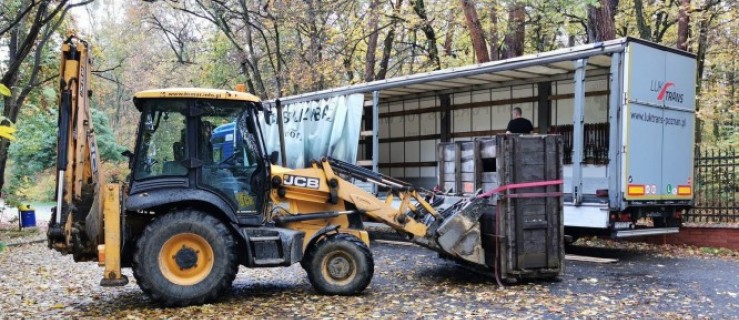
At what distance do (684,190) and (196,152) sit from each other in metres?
7.66

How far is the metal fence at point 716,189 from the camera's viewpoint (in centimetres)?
1183

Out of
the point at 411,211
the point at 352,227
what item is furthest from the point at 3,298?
the point at 411,211

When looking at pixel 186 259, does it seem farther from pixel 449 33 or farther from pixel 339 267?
pixel 449 33

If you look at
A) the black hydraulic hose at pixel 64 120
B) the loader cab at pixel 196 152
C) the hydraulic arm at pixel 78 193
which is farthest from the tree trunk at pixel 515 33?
the black hydraulic hose at pixel 64 120

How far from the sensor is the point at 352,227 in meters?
8.50

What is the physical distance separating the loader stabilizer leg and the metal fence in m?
9.35

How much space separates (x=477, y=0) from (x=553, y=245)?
9.49m

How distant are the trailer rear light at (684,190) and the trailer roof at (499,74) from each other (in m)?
2.11

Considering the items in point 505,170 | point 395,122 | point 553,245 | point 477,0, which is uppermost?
point 477,0

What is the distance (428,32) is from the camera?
795 inches

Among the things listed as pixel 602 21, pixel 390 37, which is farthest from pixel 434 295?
pixel 390 37

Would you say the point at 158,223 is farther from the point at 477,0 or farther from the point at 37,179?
the point at 37,179

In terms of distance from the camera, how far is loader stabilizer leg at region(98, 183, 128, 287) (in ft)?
22.3

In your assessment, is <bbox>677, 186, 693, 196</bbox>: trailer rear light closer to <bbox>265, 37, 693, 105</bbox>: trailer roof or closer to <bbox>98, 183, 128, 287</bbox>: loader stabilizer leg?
<bbox>265, 37, 693, 105</bbox>: trailer roof
